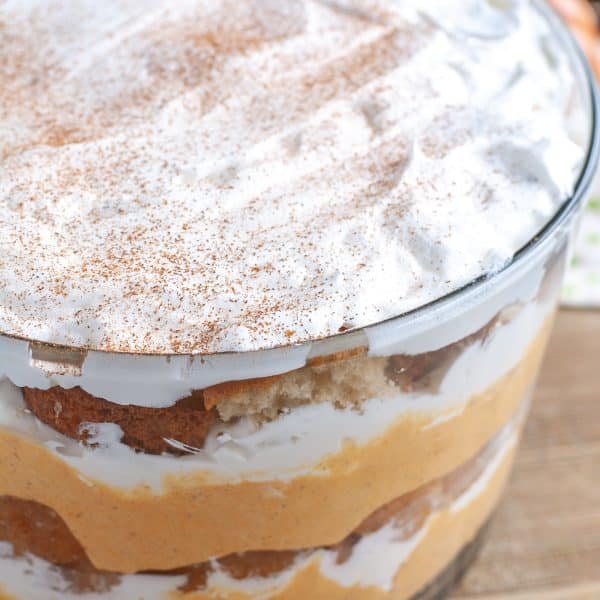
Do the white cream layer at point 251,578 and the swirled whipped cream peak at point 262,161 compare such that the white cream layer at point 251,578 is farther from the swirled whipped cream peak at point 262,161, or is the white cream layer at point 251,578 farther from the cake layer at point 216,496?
the swirled whipped cream peak at point 262,161

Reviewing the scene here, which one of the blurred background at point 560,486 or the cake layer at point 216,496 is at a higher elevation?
the cake layer at point 216,496

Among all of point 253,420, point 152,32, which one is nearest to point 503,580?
point 253,420

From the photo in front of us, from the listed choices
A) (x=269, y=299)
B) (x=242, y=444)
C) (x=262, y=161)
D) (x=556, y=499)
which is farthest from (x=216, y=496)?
(x=556, y=499)

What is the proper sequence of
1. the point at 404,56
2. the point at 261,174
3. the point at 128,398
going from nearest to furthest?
the point at 128,398 < the point at 261,174 < the point at 404,56

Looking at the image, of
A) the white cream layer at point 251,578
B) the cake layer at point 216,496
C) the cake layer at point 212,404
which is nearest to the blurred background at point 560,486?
the white cream layer at point 251,578

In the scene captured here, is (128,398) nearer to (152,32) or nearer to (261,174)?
(261,174)

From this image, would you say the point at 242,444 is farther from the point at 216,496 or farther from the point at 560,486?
the point at 560,486
